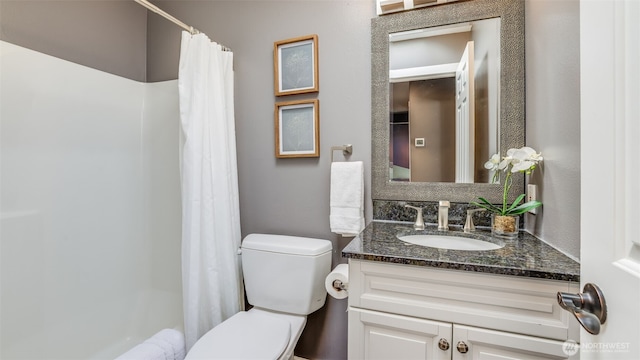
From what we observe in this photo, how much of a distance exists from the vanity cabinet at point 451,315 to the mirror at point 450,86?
1.88 ft

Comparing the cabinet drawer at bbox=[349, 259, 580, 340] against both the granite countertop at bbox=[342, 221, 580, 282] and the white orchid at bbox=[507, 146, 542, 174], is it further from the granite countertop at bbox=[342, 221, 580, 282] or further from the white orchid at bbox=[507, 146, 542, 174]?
the white orchid at bbox=[507, 146, 542, 174]

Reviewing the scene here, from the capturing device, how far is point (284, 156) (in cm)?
164

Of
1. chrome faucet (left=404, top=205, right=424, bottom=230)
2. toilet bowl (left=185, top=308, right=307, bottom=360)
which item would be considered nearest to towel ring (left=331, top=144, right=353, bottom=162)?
chrome faucet (left=404, top=205, right=424, bottom=230)

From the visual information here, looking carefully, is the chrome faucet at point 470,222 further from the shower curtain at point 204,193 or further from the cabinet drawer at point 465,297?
the shower curtain at point 204,193

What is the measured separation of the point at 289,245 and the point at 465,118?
1040 mm

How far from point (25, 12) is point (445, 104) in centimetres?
210

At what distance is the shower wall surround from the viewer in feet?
4.35

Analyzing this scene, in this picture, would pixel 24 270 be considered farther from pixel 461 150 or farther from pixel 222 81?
pixel 461 150

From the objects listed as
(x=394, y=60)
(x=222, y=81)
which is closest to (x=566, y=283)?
(x=394, y=60)

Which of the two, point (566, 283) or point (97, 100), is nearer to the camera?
point (566, 283)

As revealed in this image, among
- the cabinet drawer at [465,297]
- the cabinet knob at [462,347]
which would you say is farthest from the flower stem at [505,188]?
the cabinet knob at [462,347]

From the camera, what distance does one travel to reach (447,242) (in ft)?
3.99

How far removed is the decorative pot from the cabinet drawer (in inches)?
16.3

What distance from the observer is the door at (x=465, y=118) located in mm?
1335
